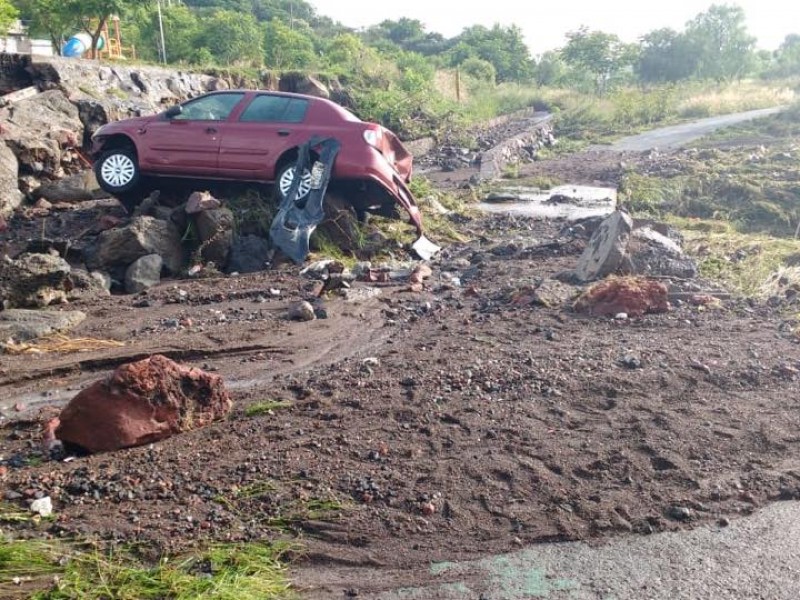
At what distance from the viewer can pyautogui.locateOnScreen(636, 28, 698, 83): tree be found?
61.3 m

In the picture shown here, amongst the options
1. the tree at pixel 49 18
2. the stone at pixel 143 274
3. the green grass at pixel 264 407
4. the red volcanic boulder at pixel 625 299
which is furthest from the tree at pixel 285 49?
the green grass at pixel 264 407

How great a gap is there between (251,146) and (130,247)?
83.4 inches

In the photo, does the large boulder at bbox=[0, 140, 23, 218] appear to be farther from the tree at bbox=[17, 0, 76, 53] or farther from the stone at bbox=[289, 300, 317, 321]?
the tree at bbox=[17, 0, 76, 53]

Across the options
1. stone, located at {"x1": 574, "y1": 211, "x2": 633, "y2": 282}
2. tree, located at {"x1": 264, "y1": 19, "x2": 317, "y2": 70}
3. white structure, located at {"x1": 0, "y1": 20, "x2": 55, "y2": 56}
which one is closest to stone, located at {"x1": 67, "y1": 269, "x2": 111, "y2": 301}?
stone, located at {"x1": 574, "y1": 211, "x2": 633, "y2": 282}

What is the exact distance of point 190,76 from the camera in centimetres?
1933

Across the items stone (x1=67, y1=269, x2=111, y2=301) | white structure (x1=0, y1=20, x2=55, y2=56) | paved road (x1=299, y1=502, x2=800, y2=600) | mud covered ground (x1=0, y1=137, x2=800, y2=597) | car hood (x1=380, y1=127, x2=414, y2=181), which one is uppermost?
white structure (x1=0, y1=20, x2=55, y2=56)

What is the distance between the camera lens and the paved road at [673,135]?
27422 millimetres

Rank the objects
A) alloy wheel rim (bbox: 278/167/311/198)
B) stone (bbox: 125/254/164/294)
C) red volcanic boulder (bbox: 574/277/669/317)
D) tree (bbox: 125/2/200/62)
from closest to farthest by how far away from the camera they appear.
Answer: red volcanic boulder (bbox: 574/277/669/317) → stone (bbox: 125/254/164/294) → alloy wheel rim (bbox: 278/167/311/198) → tree (bbox: 125/2/200/62)

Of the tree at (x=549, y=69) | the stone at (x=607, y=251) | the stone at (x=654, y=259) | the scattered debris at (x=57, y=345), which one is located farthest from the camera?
the tree at (x=549, y=69)

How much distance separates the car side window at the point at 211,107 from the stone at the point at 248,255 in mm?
1820

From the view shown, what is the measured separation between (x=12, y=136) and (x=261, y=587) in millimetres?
10561

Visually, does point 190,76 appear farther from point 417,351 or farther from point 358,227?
point 417,351

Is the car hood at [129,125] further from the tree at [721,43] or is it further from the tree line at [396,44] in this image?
the tree at [721,43]

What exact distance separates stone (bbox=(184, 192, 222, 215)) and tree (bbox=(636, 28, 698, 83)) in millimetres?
58310
